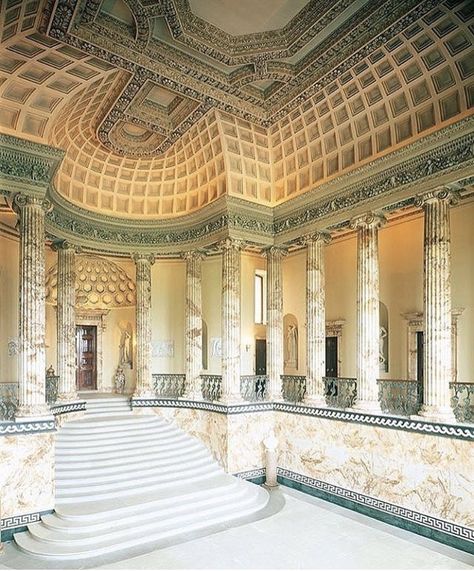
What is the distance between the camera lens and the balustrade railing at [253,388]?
513 inches

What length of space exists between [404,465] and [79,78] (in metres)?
10.0

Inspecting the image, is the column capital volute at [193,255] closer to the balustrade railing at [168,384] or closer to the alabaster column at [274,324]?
the alabaster column at [274,324]

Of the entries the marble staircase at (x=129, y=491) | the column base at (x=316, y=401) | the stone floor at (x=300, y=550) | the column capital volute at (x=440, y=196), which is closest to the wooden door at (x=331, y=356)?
the column base at (x=316, y=401)

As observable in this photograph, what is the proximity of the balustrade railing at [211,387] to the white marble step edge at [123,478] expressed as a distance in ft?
7.76

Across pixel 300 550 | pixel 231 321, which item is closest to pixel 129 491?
pixel 300 550

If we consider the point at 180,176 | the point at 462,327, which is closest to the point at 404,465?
the point at 462,327

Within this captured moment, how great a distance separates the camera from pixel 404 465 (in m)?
9.22

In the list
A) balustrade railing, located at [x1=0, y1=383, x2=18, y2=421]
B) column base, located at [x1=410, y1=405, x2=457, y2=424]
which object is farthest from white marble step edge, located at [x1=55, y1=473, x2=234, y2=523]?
column base, located at [x1=410, y1=405, x2=457, y2=424]

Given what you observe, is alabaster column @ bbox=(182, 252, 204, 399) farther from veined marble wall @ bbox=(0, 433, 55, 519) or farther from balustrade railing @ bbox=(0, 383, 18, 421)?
veined marble wall @ bbox=(0, 433, 55, 519)

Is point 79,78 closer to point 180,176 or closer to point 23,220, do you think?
point 23,220

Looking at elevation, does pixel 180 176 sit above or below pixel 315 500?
above

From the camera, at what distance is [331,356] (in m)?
14.9

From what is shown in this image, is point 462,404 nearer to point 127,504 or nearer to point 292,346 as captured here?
point 127,504

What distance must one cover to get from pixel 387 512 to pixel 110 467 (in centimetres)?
595
